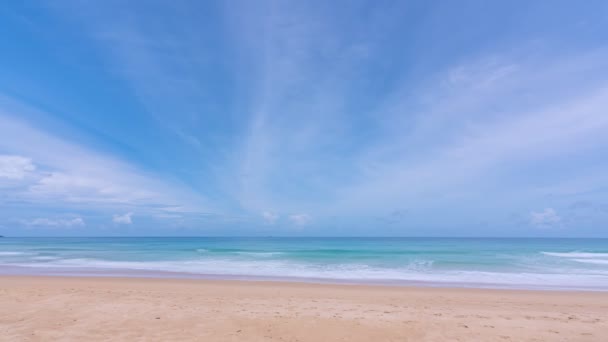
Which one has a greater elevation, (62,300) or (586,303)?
(62,300)

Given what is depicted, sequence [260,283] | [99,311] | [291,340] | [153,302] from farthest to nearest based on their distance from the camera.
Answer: [260,283] < [153,302] < [99,311] < [291,340]

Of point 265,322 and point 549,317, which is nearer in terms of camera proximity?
point 265,322

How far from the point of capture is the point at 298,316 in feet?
23.4

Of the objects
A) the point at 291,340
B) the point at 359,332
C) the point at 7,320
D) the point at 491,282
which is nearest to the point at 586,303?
the point at 491,282

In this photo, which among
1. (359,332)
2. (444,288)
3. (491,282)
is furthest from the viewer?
(491,282)

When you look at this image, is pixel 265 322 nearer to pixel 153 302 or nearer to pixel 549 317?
pixel 153 302

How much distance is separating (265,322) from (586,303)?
10213 millimetres

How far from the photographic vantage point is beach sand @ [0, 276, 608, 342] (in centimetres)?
588

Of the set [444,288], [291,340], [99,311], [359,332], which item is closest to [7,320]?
[99,311]

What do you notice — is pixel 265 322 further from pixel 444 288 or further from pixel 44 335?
pixel 444 288

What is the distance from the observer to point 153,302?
8.40 meters

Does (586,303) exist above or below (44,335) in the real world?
below

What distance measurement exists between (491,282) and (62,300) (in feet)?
53.6

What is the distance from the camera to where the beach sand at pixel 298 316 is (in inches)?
232
